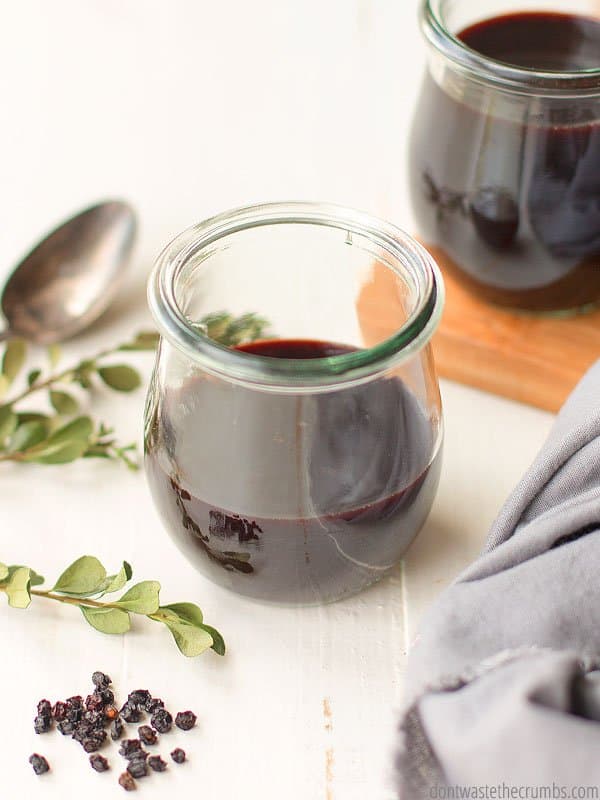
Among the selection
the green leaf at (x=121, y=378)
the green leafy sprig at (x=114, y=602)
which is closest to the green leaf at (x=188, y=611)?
the green leafy sprig at (x=114, y=602)

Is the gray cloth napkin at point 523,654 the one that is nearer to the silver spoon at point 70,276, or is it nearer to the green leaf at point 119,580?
the green leaf at point 119,580

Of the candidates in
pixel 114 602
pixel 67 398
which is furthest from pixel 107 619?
pixel 67 398

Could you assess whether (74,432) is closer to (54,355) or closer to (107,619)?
(54,355)

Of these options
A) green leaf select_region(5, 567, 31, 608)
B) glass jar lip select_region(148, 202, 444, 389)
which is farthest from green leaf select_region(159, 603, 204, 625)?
glass jar lip select_region(148, 202, 444, 389)

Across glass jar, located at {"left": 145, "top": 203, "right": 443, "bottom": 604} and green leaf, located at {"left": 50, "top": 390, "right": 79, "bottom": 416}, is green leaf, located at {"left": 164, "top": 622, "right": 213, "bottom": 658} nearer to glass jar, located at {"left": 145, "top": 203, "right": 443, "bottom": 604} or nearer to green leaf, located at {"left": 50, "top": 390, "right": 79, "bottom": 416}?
glass jar, located at {"left": 145, "top": 203, "right": 443, "bottom": 604}

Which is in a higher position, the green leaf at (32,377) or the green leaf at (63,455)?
the green leaf at (32,377)

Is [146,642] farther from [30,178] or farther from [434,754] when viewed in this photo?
[30,178]

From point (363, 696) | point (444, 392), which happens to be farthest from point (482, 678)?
point (444, 392)
